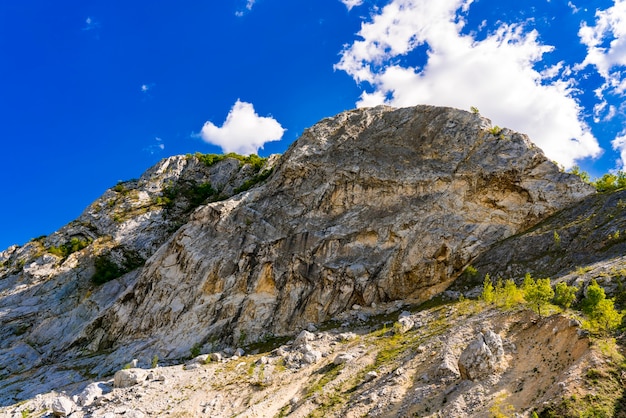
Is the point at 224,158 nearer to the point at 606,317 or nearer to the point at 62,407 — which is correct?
the point at 62,407

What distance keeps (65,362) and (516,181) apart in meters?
42.4

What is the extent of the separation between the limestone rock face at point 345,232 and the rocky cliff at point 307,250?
0.40 feet

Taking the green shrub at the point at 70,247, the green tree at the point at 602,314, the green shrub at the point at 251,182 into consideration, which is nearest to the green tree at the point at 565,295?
the green tree at the point at 602,314

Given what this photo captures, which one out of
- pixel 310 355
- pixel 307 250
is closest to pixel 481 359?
pixel 310 355

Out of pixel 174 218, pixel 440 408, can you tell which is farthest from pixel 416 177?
pixel 174 218

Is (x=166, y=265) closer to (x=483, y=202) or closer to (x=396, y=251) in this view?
(x=396, y=251)

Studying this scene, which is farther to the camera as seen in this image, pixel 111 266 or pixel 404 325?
pixel 111 266

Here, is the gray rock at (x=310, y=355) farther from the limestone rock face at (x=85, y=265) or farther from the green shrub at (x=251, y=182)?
the green shrub at (x=251, y=182)

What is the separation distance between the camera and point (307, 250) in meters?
37.1

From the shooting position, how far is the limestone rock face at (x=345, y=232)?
3378 cm

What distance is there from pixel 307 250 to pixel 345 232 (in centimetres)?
390

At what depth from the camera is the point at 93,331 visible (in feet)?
125

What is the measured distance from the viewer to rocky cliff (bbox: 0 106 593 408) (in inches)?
1326

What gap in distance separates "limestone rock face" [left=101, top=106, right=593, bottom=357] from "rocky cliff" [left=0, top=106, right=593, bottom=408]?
0.12 metres
